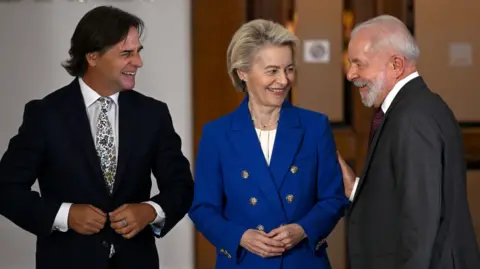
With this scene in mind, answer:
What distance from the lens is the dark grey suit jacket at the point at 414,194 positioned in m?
2.04

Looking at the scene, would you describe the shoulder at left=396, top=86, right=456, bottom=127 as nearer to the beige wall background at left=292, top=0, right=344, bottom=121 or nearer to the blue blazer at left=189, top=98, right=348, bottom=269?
the blue blazer at left=189, top=98, right=348, bottom=269

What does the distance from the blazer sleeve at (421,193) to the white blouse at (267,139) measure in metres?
0.54

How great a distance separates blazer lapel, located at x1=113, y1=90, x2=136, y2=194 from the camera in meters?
2.42

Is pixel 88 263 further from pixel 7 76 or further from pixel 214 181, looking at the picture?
pixel 7 76

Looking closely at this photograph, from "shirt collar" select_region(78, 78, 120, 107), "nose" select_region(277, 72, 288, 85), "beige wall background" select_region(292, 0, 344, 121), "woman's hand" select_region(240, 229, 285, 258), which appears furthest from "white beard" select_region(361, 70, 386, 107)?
"beige wall background" select_region(292, 0, 344, 121)

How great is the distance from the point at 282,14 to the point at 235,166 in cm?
172

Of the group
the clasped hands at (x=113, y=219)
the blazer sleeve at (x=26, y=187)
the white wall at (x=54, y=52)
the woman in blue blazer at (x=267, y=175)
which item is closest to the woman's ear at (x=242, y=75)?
the woman in blue blazer at (x=267, y=175)

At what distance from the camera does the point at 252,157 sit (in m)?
2.46

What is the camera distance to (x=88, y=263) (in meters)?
2.43

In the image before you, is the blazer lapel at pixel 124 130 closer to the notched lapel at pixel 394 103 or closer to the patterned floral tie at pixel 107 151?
the patterned floral tie at pixel 107 151

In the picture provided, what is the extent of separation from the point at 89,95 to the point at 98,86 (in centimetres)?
4

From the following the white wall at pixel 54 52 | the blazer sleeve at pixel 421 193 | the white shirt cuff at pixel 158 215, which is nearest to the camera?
the blazer sleeve at pixel 421 193

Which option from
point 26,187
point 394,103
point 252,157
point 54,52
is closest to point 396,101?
point 394,103

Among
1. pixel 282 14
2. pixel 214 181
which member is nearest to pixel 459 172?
pixel 214 181
